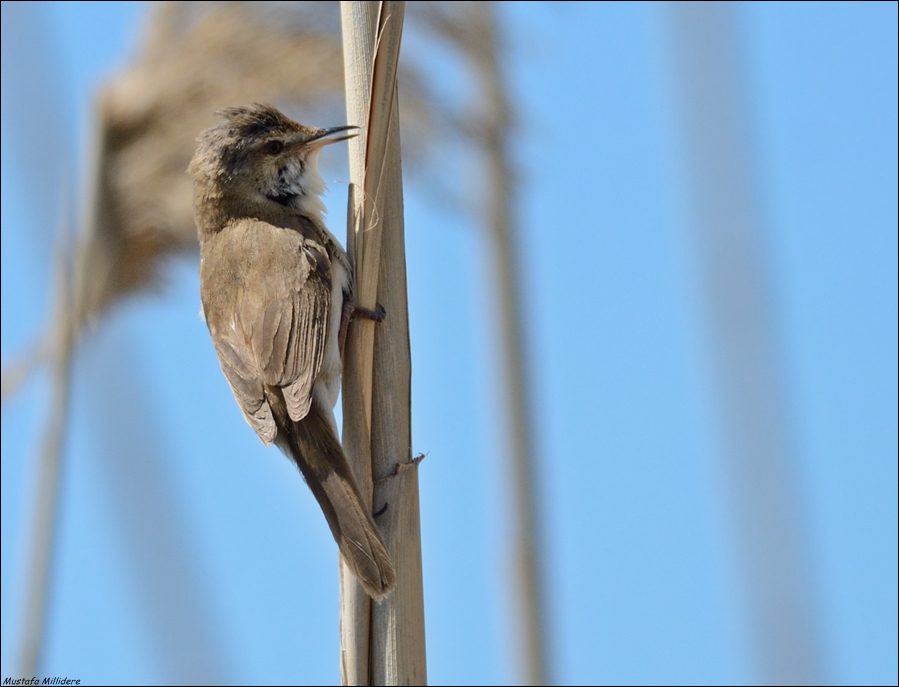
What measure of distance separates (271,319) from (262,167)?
1.94 feet

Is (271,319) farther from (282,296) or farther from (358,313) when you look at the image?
(358,313)

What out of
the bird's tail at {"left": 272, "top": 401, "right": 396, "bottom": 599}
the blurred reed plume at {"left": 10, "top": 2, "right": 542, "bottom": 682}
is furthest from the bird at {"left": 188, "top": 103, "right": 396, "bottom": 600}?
the blurred reed plume at {"left": 10, "top": 2, "right": 542, "bottom": 682}

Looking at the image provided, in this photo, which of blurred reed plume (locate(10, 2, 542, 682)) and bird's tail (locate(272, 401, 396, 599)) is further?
blurred reed plume (locate(10, 2, 542, 682))

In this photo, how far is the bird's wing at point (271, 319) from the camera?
2248mm

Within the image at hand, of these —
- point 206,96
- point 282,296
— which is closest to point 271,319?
point 282,296

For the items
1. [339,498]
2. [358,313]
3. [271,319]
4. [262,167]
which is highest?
[262,167]

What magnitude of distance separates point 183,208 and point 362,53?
6.63ft

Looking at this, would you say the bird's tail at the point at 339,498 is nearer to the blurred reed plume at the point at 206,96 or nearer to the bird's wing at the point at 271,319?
the bird's wing at the point at 271,319

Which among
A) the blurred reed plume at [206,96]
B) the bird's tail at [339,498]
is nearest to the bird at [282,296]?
the bird's tail at [339,498]

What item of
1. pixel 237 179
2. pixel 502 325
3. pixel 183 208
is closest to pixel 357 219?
pixel 237 179

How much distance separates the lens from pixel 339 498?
191cm

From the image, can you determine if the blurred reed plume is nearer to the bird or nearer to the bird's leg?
the bird

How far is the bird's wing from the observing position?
2.25 meters

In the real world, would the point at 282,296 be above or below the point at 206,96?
below
